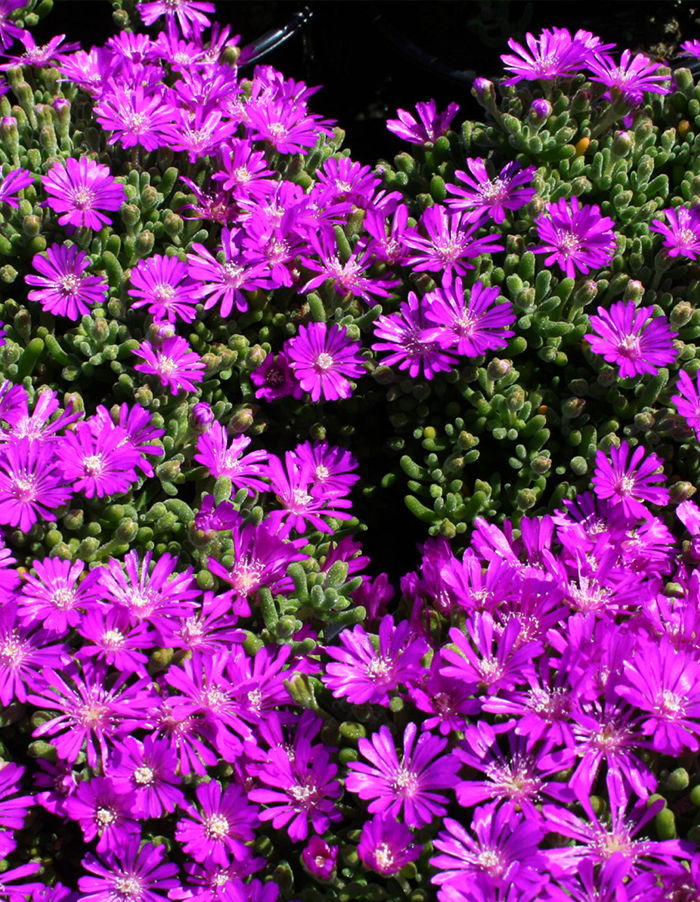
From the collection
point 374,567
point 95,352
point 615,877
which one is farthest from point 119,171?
point 615,877

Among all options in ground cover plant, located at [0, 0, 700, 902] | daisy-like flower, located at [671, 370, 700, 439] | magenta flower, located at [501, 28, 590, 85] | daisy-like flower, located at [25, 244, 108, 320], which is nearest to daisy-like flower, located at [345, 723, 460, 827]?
ground cover plant, located at [0, 0, 700, 902]

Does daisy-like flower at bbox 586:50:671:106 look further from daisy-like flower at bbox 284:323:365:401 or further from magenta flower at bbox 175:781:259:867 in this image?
magenta flower at bbox 175:781:259:867

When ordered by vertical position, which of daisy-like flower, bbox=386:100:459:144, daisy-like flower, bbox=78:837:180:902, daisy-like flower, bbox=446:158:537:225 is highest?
daisy-like flower, bbox=386:100:459:144

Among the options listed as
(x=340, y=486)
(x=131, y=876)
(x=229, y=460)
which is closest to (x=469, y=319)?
(x=340, y=486)

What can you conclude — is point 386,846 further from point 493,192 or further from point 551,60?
point 551,60

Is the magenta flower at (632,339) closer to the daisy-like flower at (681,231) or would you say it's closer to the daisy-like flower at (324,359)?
the daisy-like flower at (681,231)

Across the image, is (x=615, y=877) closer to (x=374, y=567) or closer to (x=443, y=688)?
(x=443, y=688)

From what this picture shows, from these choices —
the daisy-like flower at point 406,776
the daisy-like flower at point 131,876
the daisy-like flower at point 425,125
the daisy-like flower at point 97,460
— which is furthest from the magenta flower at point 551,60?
the daisy-like flower at point 131,876
